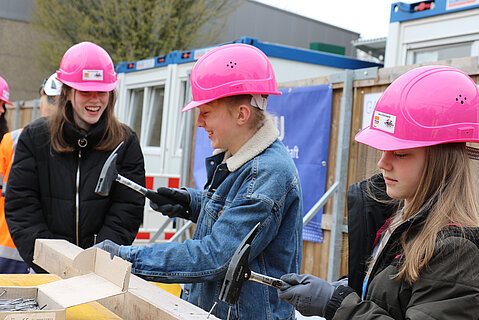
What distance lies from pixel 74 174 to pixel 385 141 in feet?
6.86

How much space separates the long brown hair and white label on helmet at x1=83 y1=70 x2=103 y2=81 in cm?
14

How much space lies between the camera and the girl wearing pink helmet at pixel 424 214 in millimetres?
1618

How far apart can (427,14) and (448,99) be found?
5.56m

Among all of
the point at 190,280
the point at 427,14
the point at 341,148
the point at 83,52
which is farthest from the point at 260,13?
the point at 190,280

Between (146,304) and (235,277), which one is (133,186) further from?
(235,277)

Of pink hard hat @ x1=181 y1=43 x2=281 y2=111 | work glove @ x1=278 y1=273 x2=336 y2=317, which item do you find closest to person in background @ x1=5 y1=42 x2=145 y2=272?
pink hard hat @ x1=181 y1=43 x2=281 y2=111

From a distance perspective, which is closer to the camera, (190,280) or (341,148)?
(190,280)

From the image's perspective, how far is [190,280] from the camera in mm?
2273

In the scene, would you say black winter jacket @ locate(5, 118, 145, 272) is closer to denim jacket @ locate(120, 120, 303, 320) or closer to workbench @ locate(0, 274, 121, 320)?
workbench @ locate(0, 274, 121, 320)

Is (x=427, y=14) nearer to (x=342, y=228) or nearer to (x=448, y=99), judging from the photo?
(x=342, y=228)

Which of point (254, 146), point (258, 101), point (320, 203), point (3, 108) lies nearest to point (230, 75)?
point (258, 101)

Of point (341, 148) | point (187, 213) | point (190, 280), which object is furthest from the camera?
point (341, 148)

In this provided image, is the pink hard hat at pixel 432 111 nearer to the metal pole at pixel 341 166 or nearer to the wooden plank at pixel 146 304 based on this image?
the wooden plank at pixel 146 304

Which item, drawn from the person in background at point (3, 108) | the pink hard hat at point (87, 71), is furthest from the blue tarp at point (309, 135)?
the person in background at point (3, 108)
